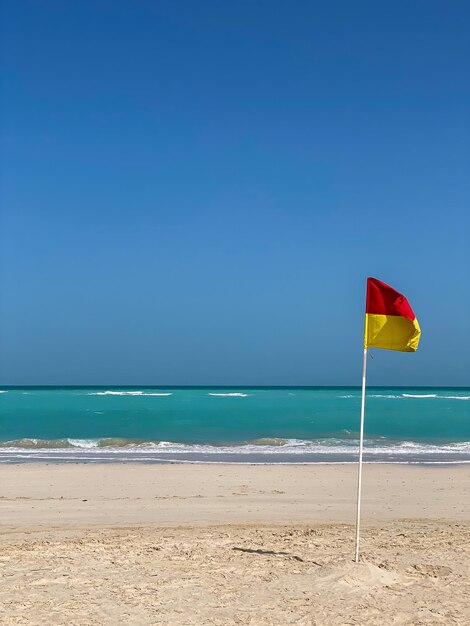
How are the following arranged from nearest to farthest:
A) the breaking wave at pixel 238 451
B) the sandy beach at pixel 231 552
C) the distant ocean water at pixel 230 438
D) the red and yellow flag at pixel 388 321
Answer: the sandy beach at pixel 231 552, the red and yellow flag at pixel 388 321, the breaking wave at pixel 238 451, the distant ocean water at pixel 230 438

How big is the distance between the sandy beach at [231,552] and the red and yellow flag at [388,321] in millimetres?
2655

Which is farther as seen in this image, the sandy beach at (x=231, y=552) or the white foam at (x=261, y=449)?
the white foam at (x=261, y=449)

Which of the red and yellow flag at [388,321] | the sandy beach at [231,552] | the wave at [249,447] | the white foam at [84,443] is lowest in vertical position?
the white foam at [84,443]

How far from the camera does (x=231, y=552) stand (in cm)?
866

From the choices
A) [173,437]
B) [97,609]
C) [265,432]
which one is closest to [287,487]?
[97,609]

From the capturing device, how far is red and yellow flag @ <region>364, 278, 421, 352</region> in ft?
26.5

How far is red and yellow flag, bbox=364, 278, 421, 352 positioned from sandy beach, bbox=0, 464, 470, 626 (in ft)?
8.71

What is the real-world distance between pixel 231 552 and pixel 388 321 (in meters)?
3.67

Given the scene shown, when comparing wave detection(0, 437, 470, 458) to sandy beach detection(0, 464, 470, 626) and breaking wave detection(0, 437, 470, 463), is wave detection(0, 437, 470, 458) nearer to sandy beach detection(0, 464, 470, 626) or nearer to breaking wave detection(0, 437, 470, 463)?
breaking wave detection(0, 437, 470, 463)

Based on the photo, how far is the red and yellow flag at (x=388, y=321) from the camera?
8.06 metres

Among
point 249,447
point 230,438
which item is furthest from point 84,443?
point 249,447

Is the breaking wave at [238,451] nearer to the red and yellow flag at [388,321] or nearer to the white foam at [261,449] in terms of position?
the white foam at [261,449]

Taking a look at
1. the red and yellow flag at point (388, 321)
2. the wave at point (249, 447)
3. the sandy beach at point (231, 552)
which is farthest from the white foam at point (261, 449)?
the red and yellow flag at point (388, 321)

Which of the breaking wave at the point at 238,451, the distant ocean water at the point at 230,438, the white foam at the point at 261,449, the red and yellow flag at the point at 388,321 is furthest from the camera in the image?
→ the white foam at the point at 261,449
